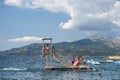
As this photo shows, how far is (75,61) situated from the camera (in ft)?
368

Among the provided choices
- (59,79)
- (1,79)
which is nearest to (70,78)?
(59,79)

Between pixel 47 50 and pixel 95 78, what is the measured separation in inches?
891

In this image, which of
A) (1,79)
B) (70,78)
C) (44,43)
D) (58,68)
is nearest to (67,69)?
(58,68)

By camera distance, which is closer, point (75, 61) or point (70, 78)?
point (70, 78)

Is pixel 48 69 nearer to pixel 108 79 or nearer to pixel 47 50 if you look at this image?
pixel 47 50

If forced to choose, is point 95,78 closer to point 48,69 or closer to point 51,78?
point 51,78

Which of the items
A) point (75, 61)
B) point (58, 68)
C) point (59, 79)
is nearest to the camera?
point (59, 79)

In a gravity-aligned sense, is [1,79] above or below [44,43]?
below

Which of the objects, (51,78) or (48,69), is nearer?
(51,78)

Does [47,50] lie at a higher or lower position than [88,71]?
higher

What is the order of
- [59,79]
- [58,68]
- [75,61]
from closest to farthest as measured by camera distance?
[59,79] → [58,68] → [75,61]

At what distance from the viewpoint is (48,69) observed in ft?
348

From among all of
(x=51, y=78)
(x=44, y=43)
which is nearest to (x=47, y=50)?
(x=44, y=43)

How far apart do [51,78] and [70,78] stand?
445cm
